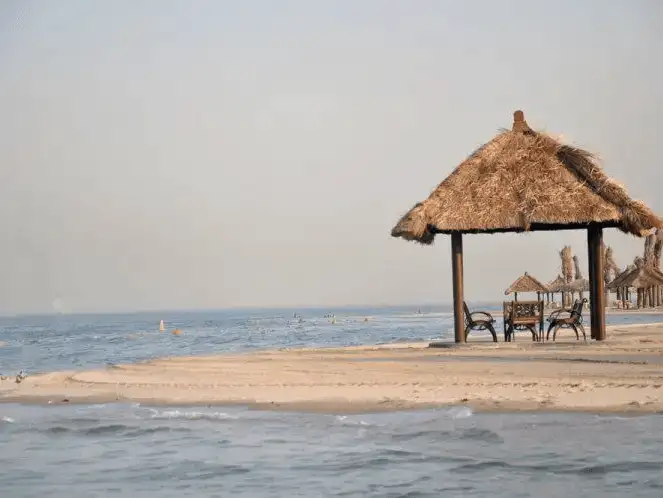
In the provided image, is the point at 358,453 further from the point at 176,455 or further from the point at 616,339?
the point at 616,339

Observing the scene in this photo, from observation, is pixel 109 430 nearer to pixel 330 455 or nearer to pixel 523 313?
pixel 330 455

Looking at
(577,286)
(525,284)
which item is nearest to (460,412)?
(525,284)

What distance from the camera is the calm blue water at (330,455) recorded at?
716 centimetres

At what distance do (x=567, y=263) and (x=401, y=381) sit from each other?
56978 millimetres

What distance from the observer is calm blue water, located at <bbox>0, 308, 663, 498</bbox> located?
7156 mm

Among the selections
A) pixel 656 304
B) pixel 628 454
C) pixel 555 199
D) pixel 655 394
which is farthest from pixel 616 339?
pixel 656 304

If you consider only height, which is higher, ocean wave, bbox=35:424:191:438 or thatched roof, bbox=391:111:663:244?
thatched roof, bbox=391:111:663:244

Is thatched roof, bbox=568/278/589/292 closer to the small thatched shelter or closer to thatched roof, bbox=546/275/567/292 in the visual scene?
thatched roof, bbox=546/275/567/292

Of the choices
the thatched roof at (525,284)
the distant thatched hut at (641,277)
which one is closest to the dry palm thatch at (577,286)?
the distant thatched hut at (641,277)

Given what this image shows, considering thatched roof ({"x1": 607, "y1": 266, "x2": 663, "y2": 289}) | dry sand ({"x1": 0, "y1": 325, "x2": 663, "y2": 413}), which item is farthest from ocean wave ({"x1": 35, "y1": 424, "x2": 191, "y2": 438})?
thatched roof ({"x1": 607, "y1": 266, "x2": 663, "y2": 289})

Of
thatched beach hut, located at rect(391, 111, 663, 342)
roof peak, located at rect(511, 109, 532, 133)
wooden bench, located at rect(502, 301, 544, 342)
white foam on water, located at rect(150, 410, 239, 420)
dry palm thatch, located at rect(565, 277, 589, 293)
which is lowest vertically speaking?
white foam on water, located at rect(150, 410, 239, 420)

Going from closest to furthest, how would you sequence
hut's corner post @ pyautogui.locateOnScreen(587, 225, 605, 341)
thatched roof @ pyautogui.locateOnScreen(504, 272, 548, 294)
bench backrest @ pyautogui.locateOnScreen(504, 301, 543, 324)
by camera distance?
hut's corner post @ pyautogui.locateOnScreen(587, 225, 605, 341)
bench backrest @ pyautogui.locateOnScreen(504, 301, 543, 324)
thatched roof @ pyautogui.locateOnScreen(504, 272, 548, 294)

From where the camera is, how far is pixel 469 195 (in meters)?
18.5

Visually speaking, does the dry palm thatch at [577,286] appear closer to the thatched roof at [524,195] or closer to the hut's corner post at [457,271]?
the hut's corner post at [457,271]
